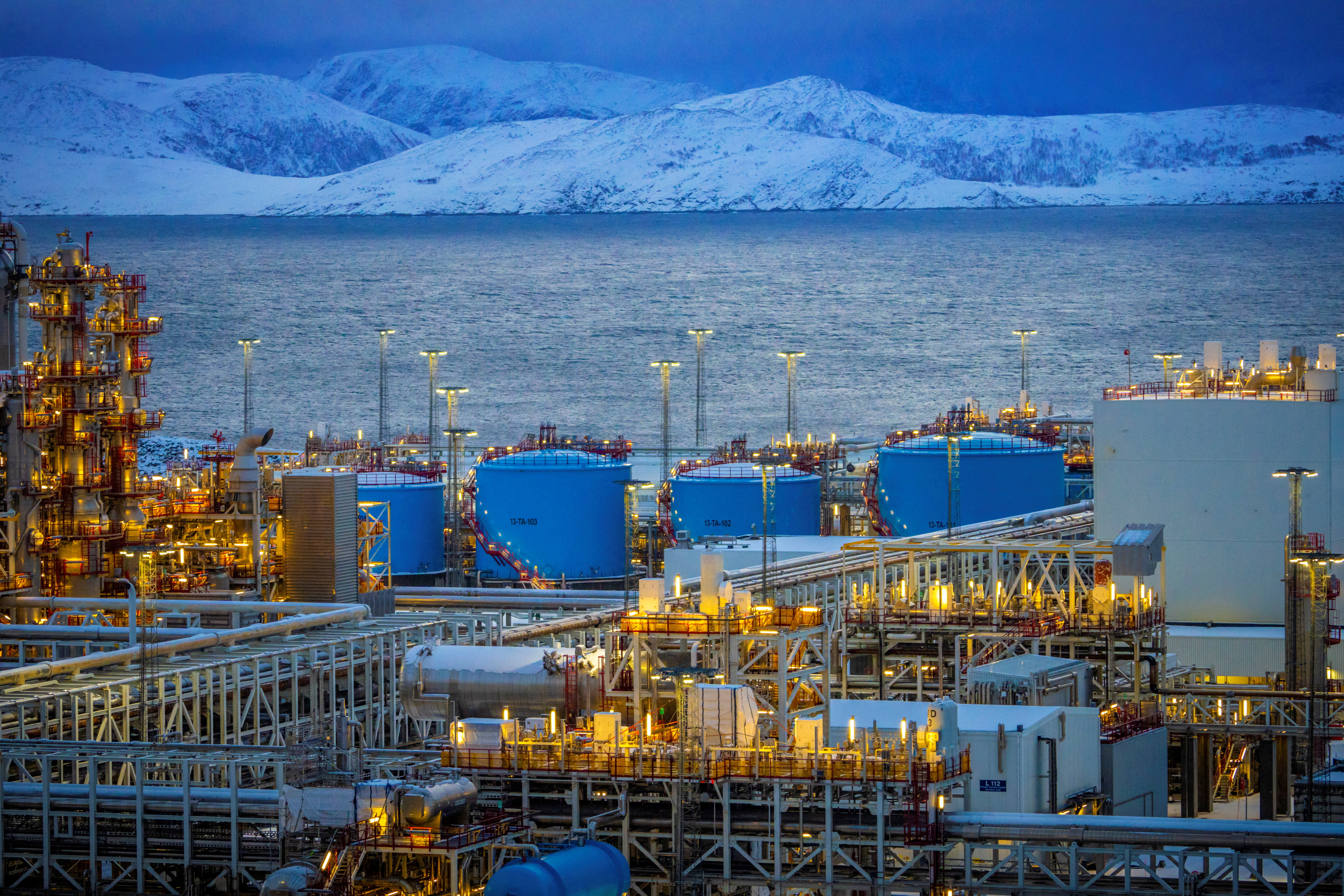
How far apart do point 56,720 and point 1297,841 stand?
872 inches

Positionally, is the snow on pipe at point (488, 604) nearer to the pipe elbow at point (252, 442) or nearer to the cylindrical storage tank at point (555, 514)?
the pipe elbow at point (252, 442)

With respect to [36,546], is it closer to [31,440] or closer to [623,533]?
[31,440]

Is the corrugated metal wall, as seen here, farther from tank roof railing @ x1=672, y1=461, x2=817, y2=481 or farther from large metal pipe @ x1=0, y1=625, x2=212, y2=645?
tank roof railing @ x1=672, y1=461, x2=817, y2=481

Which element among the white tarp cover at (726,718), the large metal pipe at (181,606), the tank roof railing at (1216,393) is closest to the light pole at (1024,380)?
the tank roof railing at (1216,393)

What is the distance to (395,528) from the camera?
8075 cm

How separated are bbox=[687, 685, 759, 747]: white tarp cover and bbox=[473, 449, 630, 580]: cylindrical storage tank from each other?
45.8 meters

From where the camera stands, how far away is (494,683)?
36.3m

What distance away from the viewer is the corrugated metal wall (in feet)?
187

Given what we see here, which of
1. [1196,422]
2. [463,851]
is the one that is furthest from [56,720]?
[1196,422]

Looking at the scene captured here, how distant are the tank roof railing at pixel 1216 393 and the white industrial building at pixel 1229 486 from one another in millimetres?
85

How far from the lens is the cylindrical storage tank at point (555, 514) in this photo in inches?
3105

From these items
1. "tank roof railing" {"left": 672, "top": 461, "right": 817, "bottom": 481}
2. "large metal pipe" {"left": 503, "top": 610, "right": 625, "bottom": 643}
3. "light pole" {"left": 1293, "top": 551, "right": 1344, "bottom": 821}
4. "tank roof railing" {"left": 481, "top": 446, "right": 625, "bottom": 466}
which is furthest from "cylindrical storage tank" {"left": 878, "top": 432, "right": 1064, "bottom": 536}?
"light pole" {"left": 1293, "top": 551, "right": 1344, "bottom": 821}

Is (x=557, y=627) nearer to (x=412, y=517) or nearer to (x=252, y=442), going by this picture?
(x=252, y=442)

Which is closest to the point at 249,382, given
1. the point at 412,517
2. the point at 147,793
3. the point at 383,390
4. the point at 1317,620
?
the point at 383,390
